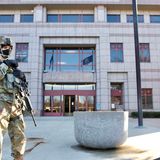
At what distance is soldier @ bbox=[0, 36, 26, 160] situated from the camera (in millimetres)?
3260

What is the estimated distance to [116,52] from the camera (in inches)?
1053

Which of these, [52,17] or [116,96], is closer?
[116,96]

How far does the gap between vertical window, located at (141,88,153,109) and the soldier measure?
23.8 metres

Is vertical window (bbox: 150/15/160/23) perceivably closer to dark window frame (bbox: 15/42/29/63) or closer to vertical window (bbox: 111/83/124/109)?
vertical window (bbox: 111/83/124/109)

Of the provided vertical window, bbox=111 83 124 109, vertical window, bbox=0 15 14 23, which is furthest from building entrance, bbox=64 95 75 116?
vertical window, bbox=0 15 14 23

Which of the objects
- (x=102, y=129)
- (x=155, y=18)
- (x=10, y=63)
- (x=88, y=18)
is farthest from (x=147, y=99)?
(x=10, y=63)

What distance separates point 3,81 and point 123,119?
3.59 meters

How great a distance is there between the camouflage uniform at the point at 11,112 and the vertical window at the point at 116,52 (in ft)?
77.4

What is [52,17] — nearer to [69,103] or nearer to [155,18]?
[69,103]

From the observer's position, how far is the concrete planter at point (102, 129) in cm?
556

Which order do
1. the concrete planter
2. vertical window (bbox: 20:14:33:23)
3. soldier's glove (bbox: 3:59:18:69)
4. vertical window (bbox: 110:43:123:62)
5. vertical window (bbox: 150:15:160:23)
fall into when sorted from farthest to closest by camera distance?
vertical window (bbox: 150:15:160:23)
vertical window (bbox: 20:14:33:23)
vertical window (bbox: 110:43:123:62)
the concrete planter
soldier's glove (bbox: 3:59:18:69)

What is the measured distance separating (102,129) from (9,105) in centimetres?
296

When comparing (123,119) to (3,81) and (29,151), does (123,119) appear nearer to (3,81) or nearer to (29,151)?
(29,151)

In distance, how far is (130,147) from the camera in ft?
19.6
